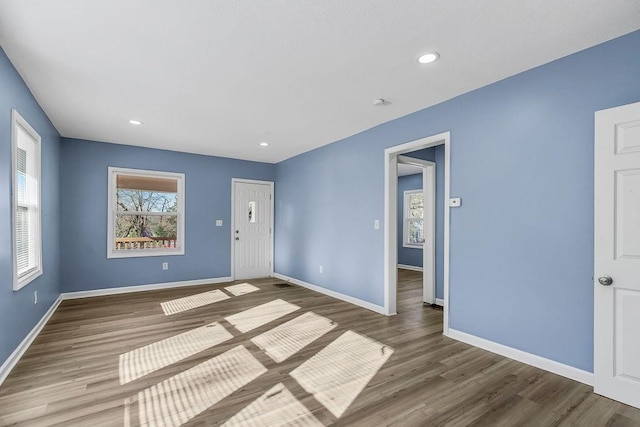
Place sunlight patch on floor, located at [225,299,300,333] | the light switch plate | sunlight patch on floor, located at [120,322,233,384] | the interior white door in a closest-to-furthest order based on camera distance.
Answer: sunlight patch on floor, located at [120,322,233,384], the light switch plate, sunlight patch on floor, located at [225,299,300,333], the interior white door

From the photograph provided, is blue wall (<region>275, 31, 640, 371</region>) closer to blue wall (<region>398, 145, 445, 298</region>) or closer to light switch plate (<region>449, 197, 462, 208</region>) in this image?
light switch plate (<region>449, 197, 462, 208</region>)

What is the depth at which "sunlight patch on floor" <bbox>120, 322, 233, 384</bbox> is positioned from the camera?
2.65 meters

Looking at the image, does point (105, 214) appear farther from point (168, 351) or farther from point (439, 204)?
point (439, 204)

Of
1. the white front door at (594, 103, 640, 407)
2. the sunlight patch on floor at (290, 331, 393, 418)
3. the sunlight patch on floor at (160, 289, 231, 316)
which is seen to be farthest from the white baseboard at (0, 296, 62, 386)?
the white front door at (594, 103, 640, 407)

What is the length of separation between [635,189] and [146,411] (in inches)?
141

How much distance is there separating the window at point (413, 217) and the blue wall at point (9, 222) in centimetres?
739

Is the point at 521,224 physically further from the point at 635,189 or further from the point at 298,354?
the point at 298,354

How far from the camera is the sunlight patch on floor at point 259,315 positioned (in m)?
3.78

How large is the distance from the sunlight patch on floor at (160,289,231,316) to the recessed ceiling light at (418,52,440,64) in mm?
4177

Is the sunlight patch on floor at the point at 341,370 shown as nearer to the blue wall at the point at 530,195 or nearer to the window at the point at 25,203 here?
the blue wall at the point at 530,195

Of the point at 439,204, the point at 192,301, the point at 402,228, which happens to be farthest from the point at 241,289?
the point at 402,228

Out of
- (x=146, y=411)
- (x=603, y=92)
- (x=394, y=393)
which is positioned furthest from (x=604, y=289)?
(x=146, y=411)

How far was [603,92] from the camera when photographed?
7.79 ft

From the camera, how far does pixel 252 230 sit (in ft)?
22.3
